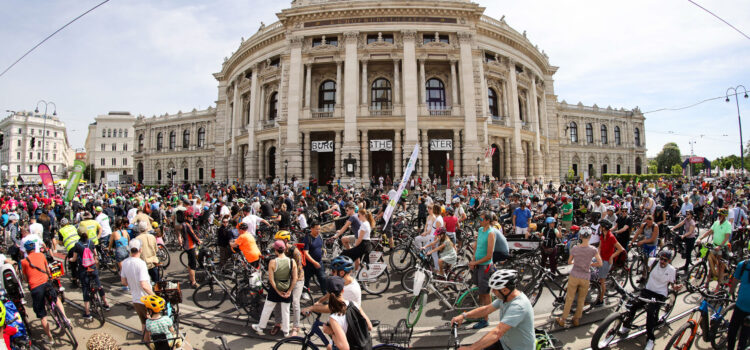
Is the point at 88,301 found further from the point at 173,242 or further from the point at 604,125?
the point at 604,125

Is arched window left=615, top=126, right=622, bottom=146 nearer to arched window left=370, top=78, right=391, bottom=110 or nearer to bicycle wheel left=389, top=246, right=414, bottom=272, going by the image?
arched window left=370, top=78, right=391, bottom=110

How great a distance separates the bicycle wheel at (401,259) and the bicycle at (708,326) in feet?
19.3

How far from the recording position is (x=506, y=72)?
37.9m

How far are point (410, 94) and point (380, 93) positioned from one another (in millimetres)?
4464

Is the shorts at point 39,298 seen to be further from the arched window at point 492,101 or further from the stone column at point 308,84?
the arched window at point 492,101

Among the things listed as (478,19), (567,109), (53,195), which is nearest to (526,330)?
(53,195)

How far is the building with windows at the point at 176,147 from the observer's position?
5953 cm

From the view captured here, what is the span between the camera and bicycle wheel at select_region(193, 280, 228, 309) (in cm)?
798

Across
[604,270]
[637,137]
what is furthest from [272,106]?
[637,137]

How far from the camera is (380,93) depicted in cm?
3575

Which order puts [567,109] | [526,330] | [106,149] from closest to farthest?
[526,330]
[567,109]
[106,149]

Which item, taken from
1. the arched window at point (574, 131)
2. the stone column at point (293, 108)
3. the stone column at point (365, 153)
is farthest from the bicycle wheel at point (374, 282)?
the arched window at point (574, 131)

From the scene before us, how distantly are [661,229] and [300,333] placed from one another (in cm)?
1257

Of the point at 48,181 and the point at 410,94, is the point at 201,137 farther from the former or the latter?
the point at 410,94
